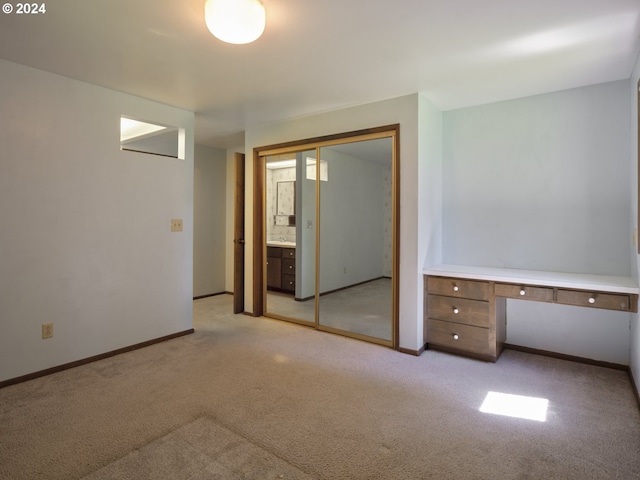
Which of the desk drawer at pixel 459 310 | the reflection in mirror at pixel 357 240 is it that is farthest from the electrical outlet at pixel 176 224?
the desk drawer at pixel 459 310

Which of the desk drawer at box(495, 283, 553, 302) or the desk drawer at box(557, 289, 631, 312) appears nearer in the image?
the desk drawer at box(557, 289, 631, 312)

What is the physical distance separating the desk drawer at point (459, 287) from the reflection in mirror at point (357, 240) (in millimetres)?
477

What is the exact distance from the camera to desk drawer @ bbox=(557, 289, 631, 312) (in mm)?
2545

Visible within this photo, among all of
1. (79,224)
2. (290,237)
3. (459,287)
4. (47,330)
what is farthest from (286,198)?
(47,330)

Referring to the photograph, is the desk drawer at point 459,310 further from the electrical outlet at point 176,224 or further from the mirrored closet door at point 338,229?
the electrical outlet at point 176,224

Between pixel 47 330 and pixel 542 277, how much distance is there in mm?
3915

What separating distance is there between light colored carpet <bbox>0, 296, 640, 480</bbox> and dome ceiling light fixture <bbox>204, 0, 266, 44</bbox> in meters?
2.17

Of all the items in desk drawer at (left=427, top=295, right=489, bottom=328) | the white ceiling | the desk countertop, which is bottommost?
desk drawer at (left=427, top=295, right=489, bottom=328)

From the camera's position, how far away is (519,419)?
224 cm

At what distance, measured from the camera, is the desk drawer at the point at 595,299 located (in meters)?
2.54

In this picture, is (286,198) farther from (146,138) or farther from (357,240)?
(146,138)

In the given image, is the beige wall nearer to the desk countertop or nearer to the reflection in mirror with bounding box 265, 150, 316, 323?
the reflection in mirror with bounding box 265, 150, 316, 323

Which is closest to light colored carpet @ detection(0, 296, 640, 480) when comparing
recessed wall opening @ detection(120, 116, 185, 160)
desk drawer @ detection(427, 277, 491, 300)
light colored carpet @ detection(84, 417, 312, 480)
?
light colored carpet @ detection(84, 417, 312, 480)

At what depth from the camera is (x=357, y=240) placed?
13.5 ft
